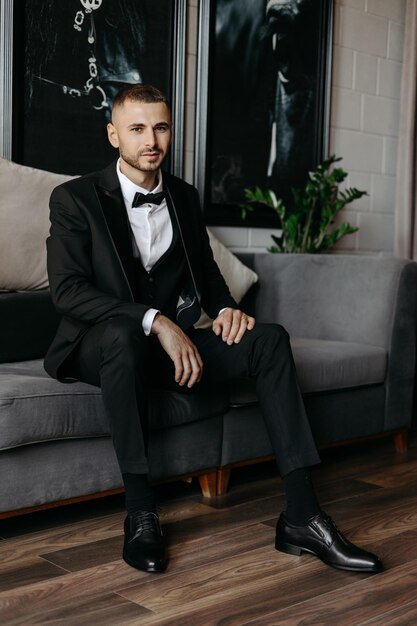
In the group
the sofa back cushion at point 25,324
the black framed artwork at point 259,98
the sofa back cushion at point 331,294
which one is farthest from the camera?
the black framed artwork at point 259,98

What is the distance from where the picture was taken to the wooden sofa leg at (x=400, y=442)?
3.20 meters

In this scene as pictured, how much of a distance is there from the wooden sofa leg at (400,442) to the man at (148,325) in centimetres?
113

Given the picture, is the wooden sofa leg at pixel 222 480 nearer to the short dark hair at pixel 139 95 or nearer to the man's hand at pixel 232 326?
the man's hand at pixel 232 326

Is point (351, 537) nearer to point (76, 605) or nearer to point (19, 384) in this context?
point (76, 605)

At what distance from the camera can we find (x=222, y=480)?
2553 mm

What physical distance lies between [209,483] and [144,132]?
108 centimetres

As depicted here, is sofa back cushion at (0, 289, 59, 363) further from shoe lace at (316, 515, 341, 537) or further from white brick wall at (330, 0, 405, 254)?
white brick wall at (330, 0, 405, 254)

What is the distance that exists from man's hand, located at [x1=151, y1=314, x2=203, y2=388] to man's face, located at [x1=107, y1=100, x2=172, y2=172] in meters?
0.46

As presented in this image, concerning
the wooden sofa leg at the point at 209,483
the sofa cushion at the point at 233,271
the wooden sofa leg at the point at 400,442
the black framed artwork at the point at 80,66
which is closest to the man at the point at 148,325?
the wooden sofa leg at the point at 209,483

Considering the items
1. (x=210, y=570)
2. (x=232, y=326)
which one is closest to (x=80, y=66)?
(x=232, y=326)

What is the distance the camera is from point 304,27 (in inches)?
148

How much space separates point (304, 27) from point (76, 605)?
290 centimetres

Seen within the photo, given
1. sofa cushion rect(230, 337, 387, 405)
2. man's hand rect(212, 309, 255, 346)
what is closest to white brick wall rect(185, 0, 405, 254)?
sofa cushion rect(230, 337, 387, 405)

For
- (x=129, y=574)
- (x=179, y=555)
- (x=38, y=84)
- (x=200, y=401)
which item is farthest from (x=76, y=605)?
(x=38, y=84)
